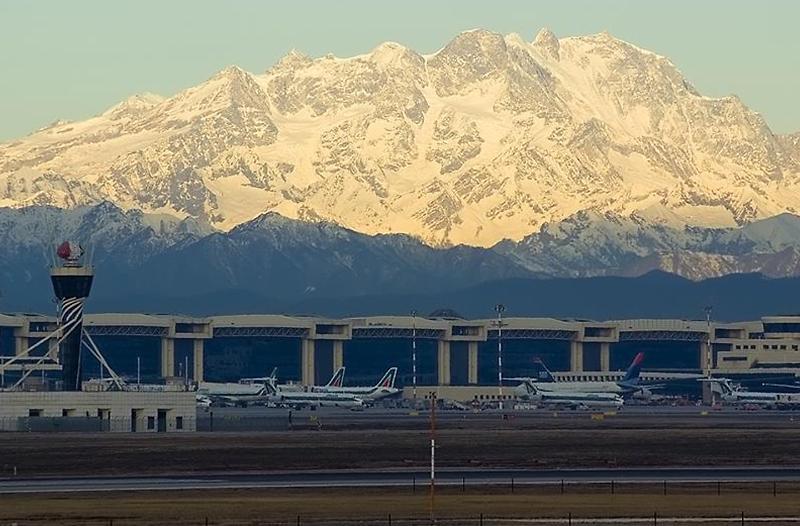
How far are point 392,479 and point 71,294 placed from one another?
239 ft

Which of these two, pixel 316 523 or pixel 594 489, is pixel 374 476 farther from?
pixel 316 523

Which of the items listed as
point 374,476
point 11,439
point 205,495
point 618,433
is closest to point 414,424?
point 618,433

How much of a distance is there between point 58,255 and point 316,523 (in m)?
94.8

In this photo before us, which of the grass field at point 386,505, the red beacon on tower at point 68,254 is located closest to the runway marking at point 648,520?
the grass field at point 386,505

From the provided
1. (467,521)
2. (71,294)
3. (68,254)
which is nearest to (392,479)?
(467,521)

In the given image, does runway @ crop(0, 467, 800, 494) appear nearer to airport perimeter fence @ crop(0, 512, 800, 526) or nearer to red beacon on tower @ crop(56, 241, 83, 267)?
airport perimeter fence @ crop(0, 512, 800, 526)

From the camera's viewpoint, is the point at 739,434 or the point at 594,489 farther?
the point at 739,434

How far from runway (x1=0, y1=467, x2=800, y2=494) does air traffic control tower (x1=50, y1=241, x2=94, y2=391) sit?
63205 millimetres

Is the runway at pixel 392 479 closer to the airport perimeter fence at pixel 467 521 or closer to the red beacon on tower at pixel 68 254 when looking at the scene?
the airport perimeter fence at pixel 467 521

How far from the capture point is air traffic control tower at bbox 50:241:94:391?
180500mm

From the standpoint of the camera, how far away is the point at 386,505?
98.1 m

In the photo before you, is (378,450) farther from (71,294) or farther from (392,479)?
(71,294)

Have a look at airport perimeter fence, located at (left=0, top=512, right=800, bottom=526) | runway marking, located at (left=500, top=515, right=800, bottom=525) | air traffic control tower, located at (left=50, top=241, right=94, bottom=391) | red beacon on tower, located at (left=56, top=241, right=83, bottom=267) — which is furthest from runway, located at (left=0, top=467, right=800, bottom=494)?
red beacon on tower, located at (left=56, top=241, right=83, bottom=267)

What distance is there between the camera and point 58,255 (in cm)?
18100
